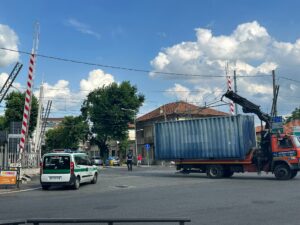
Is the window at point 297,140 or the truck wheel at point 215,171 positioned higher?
the window at point 297,140

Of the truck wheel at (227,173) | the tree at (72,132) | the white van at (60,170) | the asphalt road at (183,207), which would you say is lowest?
the asphalt road at (183,207)

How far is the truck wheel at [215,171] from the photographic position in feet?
75.7

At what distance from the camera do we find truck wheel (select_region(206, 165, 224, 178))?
23.1m

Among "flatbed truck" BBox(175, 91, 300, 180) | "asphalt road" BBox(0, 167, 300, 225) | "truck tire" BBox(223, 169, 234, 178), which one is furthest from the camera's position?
"truck tire" BBox(223, 169, 234, 178)

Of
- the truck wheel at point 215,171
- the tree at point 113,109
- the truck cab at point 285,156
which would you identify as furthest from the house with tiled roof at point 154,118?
the truck cab at point 285,156

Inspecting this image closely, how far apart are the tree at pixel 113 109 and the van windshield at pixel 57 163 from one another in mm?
41732

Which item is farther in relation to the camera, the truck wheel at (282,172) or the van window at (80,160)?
the truck wheel at (282,172)

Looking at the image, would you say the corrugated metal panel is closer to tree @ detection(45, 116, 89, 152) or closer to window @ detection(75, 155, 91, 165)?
window @ detection(75, 155, 91, 165)

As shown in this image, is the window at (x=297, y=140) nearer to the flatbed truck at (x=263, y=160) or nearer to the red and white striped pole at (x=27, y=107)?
the flatbed truck at (x=263, y=160)

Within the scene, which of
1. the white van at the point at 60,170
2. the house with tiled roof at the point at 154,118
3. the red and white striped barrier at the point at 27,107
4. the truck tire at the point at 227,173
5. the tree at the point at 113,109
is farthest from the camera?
the house with tiled roof at the point at 154,118

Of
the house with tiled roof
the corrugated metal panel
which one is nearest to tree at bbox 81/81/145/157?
the house with tiled roof

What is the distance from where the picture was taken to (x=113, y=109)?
60.1 meters

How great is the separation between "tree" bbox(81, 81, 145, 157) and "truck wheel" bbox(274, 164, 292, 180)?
40032mm

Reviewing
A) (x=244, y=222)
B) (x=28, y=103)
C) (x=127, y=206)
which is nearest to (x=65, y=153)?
(x=28, y=103)
